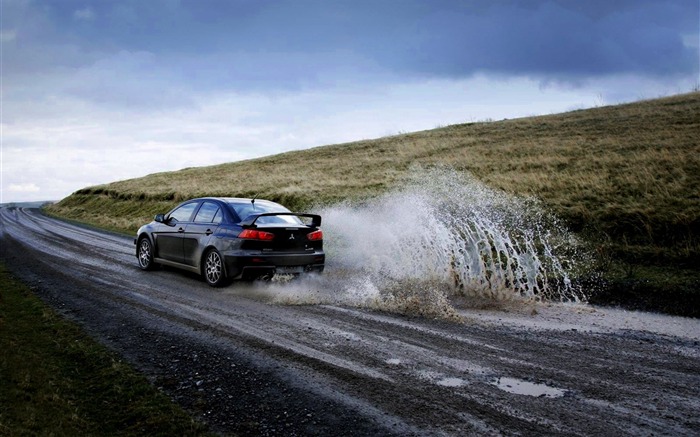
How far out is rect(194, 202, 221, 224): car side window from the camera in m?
10.0

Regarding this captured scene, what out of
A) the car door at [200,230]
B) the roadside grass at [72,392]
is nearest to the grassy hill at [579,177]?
the car door at [200,230]

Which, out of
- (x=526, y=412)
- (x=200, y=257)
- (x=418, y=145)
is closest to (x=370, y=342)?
(x=526, y=412)

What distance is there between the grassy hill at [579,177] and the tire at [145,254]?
9.11m

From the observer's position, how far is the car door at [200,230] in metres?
9.86

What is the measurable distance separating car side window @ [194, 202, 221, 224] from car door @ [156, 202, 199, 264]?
0.29 meters

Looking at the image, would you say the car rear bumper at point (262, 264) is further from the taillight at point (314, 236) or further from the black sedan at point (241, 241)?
the taillight at point (314, 236)

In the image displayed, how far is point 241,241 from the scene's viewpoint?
9.09m

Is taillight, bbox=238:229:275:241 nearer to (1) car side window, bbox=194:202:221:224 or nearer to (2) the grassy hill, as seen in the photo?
(1) car side window, bbox=194:202:221:224

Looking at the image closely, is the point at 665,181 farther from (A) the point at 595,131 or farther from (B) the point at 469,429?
(A) the point at 595,131

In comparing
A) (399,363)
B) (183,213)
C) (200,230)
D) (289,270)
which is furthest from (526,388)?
(183,213)

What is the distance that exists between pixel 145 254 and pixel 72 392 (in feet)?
24.3

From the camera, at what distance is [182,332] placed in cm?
643

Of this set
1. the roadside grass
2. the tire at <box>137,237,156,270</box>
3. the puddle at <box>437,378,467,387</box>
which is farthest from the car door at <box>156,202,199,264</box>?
the puddle at <box>437,378,467,387</box>

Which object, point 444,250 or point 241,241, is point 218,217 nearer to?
point 241,241
